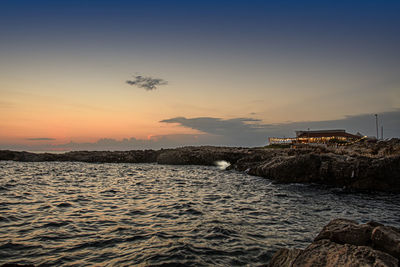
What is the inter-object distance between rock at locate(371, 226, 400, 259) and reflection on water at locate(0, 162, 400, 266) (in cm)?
288

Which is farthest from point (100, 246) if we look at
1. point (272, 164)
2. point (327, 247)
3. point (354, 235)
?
point (272, 164)

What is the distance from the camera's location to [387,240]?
519 centimetres

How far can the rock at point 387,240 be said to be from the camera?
16.3 ft

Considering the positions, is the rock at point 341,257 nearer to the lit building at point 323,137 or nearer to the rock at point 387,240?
the rock at point 387,240

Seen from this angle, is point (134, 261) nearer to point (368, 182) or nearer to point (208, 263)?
point (208, 263)

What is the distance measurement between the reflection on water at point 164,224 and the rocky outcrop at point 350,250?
1.76 meters

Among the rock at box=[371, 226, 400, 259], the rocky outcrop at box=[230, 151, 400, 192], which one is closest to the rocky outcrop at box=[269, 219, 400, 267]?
the rock at box=[371, 226, 400, 259]

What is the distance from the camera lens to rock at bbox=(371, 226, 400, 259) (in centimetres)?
497

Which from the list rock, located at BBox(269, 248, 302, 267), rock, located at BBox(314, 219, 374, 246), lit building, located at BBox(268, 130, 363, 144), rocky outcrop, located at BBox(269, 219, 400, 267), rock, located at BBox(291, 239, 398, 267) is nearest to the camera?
rock, located at BBox(291, 239, 398, 267)

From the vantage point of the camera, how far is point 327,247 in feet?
18.0

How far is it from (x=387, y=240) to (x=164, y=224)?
7493mm

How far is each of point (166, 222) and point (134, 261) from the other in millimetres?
3717

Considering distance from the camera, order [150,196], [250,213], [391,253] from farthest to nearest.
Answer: [150,196] → [250,213] → [391,253]

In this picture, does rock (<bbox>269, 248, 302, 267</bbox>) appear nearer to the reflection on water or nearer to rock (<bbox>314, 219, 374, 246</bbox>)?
the reflection on water
